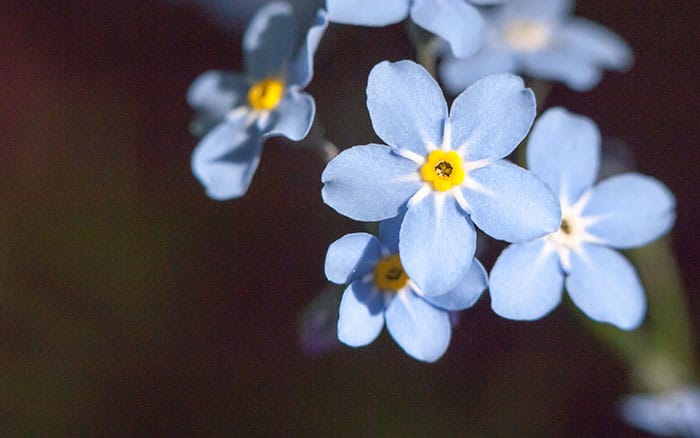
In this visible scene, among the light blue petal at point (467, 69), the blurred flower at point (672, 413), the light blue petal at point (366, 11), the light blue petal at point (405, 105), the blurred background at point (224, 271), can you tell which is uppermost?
the light blue petal at point (366, 11)

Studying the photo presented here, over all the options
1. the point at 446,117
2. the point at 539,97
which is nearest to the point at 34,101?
the point at 539,97

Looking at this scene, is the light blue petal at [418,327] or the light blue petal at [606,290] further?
the light blue petal at [606,290]

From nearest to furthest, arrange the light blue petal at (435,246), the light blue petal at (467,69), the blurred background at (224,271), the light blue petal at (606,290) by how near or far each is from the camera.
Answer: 1. the light blue petal at (435,246)
2. the light blue petal at (606,290)
3. the light blue petal at (467,69)
4. the blurred background at (224,271)

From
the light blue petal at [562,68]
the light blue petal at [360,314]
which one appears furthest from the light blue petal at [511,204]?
the light blue petal at [562,68]

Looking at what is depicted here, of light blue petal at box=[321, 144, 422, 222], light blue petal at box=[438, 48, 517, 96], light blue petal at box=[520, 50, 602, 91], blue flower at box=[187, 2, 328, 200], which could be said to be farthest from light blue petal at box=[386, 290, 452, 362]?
light blue petal at box=[520, 50, 602, 91]

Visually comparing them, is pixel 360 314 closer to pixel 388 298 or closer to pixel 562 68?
pixel 388 298

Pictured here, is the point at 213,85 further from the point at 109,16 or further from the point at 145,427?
the point at 109,16

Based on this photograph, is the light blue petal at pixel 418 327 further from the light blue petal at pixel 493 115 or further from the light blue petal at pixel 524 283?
the light blue petal at pixel 493 115

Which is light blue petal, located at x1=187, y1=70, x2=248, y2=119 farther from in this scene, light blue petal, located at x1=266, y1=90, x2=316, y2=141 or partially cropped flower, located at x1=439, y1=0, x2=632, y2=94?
partially cropped flower, located at x1=439, y1=0, x2=632, y2=94
